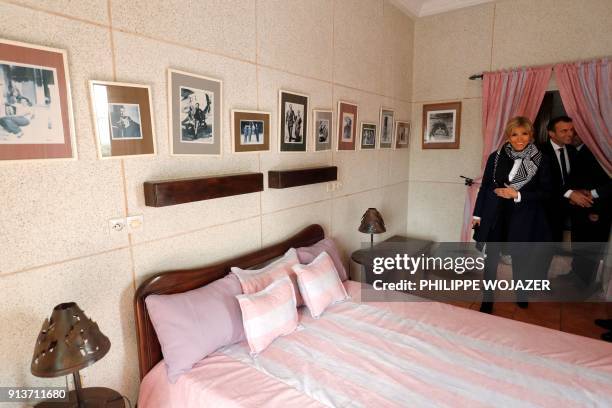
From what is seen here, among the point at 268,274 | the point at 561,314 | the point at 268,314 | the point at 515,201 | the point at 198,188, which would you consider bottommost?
the point at 561,314

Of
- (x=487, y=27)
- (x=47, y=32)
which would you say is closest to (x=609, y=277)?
(x=487, y=27)

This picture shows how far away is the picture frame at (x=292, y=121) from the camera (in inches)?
96.4

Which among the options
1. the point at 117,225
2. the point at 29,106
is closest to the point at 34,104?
the point at 29,106

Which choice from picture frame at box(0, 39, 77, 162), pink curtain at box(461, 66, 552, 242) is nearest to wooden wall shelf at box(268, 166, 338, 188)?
picture frame at box(0, 39, 77, 162)

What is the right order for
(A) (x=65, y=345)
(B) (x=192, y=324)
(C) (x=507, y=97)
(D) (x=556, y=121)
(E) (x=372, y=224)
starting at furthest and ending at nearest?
(C) (x=507, y=97)
(D) (x=556, y=121)
(E) (x=372, y=224)
(B) (x=192, y=324)
(A) (x=65, y=345)

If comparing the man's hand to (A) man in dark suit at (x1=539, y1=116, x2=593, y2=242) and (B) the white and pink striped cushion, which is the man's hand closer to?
(A) man in dark suit at (x1=539, y1=116, x2=593, y2=242)

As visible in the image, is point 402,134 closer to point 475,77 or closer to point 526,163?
point 475,77

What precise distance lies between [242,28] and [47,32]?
3.50 ft

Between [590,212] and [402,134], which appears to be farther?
[402,134]

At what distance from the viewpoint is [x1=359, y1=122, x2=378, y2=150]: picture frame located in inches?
134

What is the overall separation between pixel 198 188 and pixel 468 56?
349 cm

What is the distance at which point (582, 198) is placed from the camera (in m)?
3.10

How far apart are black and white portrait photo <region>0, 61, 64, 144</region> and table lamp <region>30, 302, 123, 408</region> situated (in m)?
0.68

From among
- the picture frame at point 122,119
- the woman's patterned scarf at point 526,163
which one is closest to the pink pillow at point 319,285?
the picture frame at point 122,119
